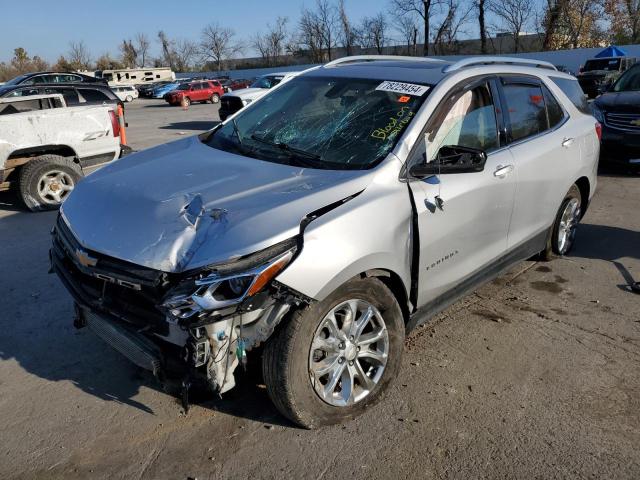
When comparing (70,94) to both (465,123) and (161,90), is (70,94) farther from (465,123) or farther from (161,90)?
(161,90)

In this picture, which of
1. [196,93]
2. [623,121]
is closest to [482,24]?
[196,93]

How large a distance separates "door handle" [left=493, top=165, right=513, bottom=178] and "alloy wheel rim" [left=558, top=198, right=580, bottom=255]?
1.46 meters

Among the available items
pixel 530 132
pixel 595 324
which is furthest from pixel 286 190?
pixel 595 324

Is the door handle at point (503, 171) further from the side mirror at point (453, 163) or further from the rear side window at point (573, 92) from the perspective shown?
the rear side window at point (573, 92)

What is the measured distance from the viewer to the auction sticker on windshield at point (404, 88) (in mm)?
3361

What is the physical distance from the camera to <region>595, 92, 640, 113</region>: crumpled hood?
8.59 m

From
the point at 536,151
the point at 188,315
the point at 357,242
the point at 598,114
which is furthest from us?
the point at 598,114

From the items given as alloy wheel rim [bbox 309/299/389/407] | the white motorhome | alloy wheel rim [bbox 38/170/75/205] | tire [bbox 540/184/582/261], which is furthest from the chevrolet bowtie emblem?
the white motorhome

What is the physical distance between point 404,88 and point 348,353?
173cm

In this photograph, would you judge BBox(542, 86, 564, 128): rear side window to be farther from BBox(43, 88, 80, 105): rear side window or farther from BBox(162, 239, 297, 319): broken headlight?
BBox(43, 88, 80, 105): rear side window

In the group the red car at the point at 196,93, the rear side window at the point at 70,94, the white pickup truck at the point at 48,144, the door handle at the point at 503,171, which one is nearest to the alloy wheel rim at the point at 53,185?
the white pickup truck at the point at 48,144

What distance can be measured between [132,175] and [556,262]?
12.9 feet

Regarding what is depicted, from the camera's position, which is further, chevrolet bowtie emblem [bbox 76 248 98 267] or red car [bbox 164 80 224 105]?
red car [bbox 164 80 224 105]

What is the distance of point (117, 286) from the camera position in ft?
8.70
